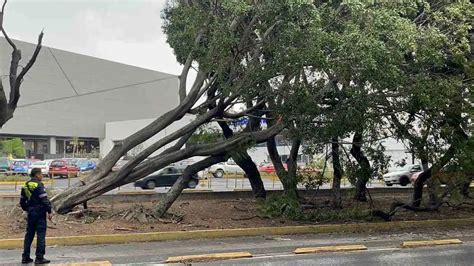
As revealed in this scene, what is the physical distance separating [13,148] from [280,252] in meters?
51.3

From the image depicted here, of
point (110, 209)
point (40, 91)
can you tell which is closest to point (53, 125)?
point (40, 91)

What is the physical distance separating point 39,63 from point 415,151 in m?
58.7

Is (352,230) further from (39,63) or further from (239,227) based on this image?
(39,63)

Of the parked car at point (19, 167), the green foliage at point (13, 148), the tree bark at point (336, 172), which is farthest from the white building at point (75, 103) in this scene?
the tree bark at point (336, 172)

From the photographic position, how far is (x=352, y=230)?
581 inches

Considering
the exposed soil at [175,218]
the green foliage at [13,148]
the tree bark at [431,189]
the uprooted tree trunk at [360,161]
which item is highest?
the green foliage at [13,148]

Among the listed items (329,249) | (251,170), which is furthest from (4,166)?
(329,249)

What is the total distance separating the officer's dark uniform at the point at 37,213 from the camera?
9477mm

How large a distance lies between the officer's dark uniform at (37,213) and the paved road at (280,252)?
607 millimetres

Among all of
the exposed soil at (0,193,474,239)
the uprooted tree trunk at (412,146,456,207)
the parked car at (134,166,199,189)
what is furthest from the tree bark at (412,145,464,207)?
Answer: the parked car at (134,166,199,189)

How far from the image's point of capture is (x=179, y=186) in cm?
1596

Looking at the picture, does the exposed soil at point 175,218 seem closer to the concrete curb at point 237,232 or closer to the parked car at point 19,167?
the concrete curb at point 237,232

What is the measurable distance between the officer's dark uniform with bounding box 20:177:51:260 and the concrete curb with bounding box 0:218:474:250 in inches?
93.4

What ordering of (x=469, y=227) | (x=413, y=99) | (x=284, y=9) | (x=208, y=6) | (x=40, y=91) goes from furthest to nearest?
(x=40, y=91), (x=469, y=227), (x=208, y=6), (x=413, y=99), (x=284, y=9)
